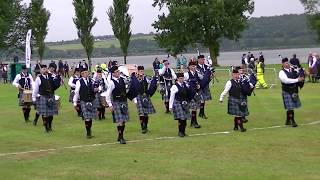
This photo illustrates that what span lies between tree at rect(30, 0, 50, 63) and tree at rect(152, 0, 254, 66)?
11951 mm

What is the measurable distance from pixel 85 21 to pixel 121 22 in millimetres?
3507

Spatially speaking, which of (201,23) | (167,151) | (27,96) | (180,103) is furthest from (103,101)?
(201,23)

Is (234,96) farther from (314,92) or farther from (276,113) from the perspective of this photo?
(314,92)

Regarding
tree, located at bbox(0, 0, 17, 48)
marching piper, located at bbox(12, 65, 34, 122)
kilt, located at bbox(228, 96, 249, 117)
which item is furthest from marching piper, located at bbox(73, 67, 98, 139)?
tree, located at bbox(0, 0, 17, 48)

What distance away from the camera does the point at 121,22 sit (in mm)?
54781

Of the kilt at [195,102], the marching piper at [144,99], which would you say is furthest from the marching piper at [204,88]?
the marching piper at [144,99]

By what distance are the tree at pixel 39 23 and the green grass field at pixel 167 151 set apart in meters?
40.7

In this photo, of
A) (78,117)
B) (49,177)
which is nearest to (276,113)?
(78,117)

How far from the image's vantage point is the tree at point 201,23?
5225 cm

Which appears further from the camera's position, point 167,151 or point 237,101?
point 237,101

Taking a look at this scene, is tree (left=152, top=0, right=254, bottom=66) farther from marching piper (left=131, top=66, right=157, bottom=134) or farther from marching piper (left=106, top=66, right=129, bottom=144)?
marching piper (left=106, top=66, right=129, bottom=144)

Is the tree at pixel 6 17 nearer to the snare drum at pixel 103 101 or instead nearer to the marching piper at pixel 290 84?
the snare drum at pixel 103 101

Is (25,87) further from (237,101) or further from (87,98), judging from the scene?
(237,101)

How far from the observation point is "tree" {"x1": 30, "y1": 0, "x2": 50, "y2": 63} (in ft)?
193
